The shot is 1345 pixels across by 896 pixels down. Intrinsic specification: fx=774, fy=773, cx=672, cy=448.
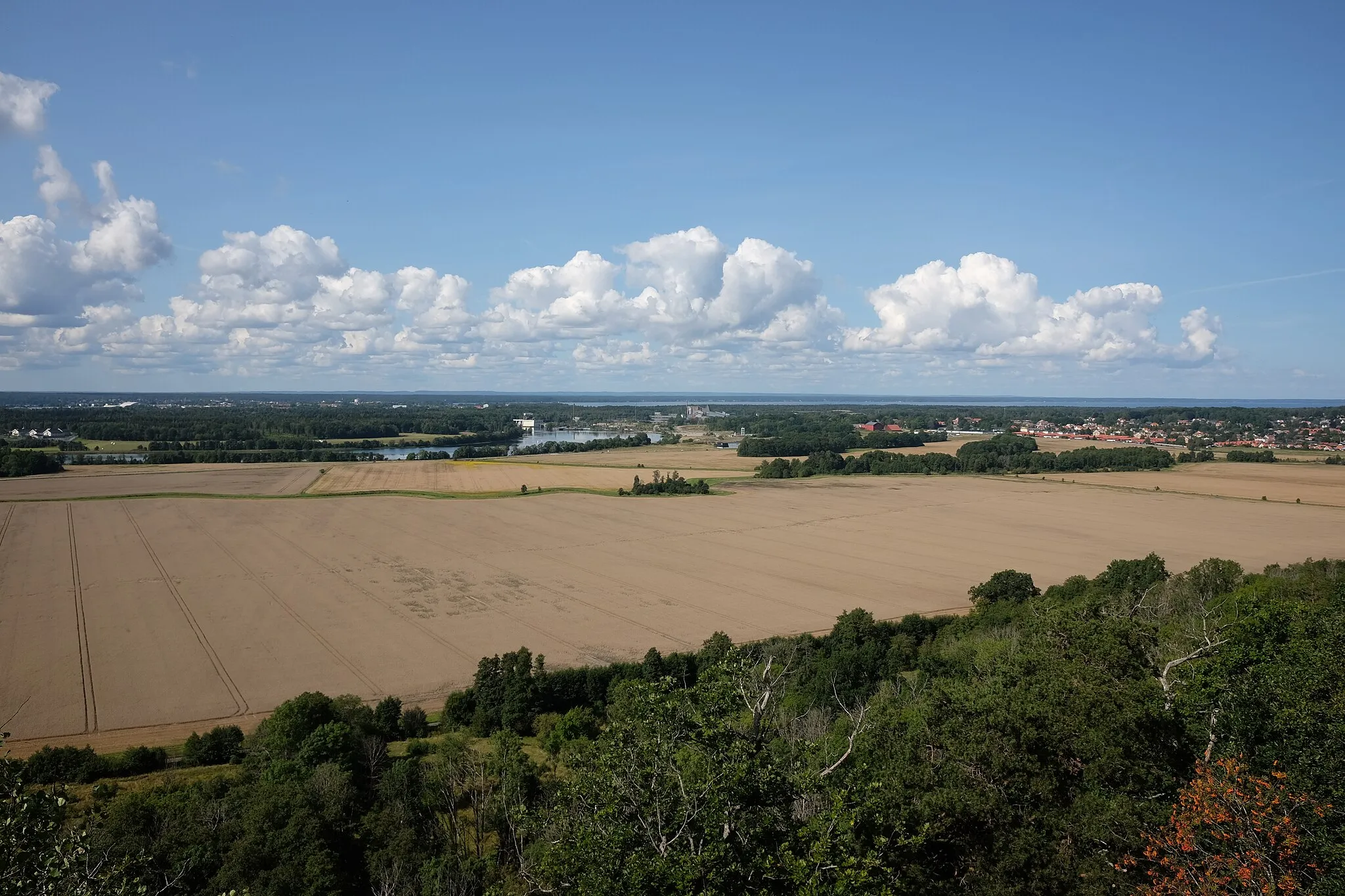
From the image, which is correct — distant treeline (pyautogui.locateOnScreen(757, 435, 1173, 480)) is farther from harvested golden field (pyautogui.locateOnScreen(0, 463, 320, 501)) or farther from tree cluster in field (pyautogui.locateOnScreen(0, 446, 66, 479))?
tree cluster in field (pyautogui.locateOnScreen(0, 446, 66, 479))

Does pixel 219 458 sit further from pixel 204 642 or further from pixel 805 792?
pixel 805 792

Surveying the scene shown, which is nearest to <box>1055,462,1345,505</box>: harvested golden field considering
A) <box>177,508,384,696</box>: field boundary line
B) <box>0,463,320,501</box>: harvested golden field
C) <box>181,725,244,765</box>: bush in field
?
<box>177,508,384,696</box>: field boundary line

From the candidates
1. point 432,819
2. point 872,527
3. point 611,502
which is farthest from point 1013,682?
point 611,502

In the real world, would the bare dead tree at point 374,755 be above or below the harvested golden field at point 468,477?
below

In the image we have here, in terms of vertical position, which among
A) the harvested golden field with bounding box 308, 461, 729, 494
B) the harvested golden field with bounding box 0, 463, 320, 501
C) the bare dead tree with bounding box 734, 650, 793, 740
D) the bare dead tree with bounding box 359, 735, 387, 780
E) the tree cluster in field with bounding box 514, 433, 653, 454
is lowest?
the bare dead tree with bounding box 359, 735, 387, 780

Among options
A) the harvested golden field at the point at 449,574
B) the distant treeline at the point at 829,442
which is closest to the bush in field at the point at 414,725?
the harvested golden field at the point at 449,574

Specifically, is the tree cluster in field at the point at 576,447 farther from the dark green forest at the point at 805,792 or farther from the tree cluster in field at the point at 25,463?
the dark green forest at the point at 805,792
